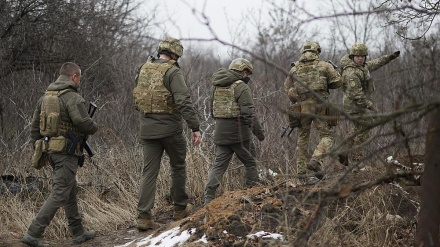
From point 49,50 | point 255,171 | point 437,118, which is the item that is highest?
point 49,50

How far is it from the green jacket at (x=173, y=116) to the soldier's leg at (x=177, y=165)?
0.12 m

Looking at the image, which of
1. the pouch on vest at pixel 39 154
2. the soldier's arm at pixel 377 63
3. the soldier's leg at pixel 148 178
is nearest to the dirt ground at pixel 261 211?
the soldier's leg at pixel 148 178

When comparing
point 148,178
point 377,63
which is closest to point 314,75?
point 377,63

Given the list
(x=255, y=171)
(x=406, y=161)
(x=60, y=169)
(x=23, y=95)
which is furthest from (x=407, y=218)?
(x=23, y=95)

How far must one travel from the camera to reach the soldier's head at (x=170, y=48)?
6429 mm

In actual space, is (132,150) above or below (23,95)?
below

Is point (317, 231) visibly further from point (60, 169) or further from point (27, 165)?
point (27, 165)

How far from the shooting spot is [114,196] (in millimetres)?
8336

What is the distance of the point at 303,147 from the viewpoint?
7625 mm

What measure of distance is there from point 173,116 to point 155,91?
35 cm

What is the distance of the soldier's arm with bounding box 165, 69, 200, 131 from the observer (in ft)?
20.3

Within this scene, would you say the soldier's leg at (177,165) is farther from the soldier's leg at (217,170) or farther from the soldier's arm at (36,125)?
the soldier's arm at (36,125)

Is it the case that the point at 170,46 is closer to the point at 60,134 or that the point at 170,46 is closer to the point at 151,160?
the point at 151,160

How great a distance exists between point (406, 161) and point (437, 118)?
114 inches
